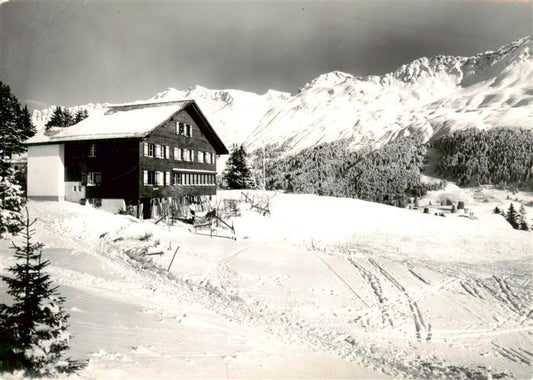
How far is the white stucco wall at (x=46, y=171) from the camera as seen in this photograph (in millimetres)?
25359

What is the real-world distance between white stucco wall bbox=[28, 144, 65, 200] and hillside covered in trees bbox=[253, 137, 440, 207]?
2220 inches

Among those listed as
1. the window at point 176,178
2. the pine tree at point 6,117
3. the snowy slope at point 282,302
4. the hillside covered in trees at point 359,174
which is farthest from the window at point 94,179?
the hillside covered in trees at point 359,174

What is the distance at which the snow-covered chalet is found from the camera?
83.4ft

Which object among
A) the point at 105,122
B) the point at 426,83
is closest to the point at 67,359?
the point at 105,122

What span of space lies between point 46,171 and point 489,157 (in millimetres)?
106561

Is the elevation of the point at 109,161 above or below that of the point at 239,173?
below

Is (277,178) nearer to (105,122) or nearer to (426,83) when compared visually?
(105,122)

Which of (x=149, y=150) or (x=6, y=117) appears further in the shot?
(x=149, y=150)

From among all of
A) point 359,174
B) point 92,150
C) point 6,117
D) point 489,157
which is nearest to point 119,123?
point 92,150

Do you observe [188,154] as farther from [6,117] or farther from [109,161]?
[6,117]

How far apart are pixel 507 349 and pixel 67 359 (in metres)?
11.0

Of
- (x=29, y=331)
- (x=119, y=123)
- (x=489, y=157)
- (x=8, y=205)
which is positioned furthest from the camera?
(x=489, y=157)

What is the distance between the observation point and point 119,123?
2639cm

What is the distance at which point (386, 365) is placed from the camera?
27.1 feet
